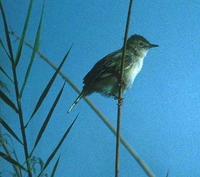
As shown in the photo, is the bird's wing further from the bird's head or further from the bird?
the bird's head

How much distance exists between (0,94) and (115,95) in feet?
1.84

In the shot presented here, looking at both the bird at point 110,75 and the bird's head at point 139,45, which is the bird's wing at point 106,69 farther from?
the bird's head at point 139,45

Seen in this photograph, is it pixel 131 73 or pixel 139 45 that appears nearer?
pixel 131 73

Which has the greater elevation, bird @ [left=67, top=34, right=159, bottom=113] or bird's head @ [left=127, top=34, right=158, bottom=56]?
bird's head @ [left=127, top=34, right=158, bottom=56]

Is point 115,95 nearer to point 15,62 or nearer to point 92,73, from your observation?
point 92,73

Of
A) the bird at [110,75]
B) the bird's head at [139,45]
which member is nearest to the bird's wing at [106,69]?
the bird at [110,75]

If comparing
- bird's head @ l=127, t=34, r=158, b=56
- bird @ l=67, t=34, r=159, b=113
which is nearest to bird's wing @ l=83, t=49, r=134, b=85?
bird @ l=67, t=34, r=159, b=113

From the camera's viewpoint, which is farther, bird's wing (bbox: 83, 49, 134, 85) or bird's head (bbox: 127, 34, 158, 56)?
bird's head (bbox: 127, 34, 158, 56)

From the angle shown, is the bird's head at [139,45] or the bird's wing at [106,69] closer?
the bird's wing at [106,69]

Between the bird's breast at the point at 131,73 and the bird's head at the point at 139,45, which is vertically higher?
the bird's head at the point at 139,45

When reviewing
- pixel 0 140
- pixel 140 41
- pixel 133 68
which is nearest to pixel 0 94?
pixel 0 140

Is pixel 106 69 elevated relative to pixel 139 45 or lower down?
lower down

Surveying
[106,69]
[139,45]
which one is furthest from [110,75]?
[139,45]

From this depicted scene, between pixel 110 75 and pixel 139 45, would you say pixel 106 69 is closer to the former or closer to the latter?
pixel 110 75
